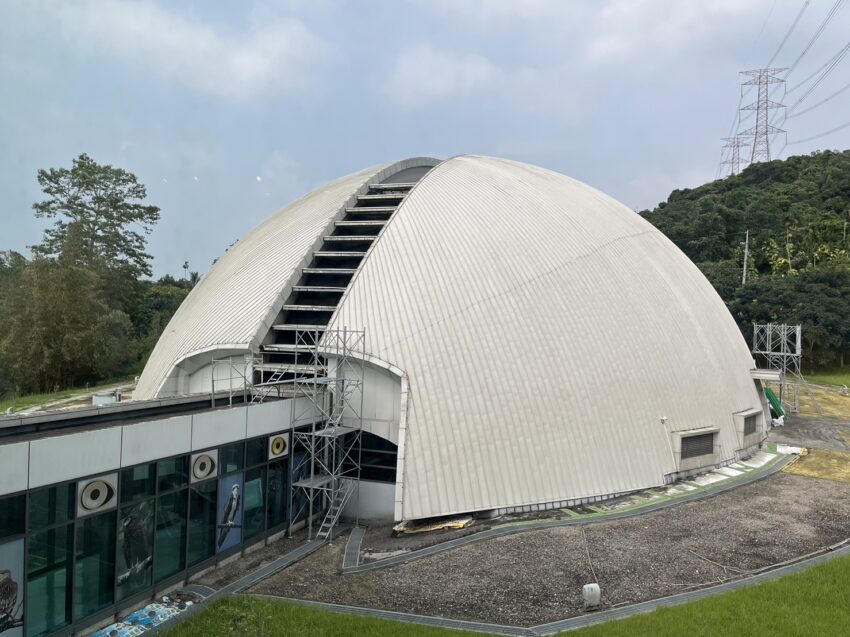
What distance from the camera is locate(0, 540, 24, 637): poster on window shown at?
9367mm

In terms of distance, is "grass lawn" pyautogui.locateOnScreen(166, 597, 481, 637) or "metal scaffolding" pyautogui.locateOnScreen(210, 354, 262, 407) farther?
"metal scaffolding" pyautogui.locateOnScreen(210, 354, 262, 407)

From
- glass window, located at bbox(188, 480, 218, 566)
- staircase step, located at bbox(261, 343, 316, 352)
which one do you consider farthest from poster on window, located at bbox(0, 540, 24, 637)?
staircase step, located at bbox(261, 343, 316, 352)

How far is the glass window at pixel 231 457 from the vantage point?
14.2m

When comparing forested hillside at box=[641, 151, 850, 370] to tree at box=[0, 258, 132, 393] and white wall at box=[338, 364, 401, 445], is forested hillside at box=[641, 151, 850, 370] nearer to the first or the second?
white wall at box=[338, 364, 401, 445]

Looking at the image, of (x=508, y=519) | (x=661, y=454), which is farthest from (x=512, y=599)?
(x=661, y=454)

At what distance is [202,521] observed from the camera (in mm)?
13656

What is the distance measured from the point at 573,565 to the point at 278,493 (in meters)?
8.11

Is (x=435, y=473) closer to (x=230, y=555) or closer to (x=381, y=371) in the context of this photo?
(x=381, y=371)

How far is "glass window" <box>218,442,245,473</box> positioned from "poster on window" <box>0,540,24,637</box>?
488 centimetres

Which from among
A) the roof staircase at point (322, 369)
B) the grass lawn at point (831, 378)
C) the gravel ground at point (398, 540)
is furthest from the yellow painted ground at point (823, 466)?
the grass lawn at point (831, 378)

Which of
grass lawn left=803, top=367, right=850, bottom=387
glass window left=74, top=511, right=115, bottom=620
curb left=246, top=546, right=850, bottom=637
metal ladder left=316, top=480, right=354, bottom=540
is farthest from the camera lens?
grass lawn left=803, top=367, right=850, bottom=387

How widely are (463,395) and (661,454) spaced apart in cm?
788

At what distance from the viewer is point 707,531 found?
16.0 meters

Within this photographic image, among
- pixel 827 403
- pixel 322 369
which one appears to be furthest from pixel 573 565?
pixel 827 403
